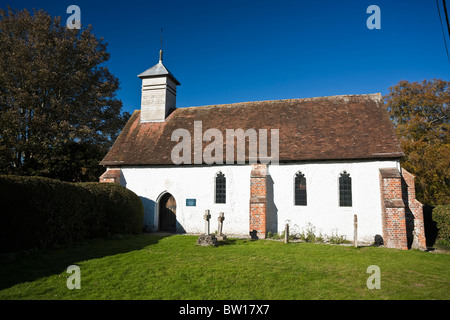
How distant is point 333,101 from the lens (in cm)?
1962

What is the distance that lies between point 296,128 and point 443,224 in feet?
29.9

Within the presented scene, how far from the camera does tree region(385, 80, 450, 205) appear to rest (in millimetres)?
19984

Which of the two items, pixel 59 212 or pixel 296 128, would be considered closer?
pixel 59 212

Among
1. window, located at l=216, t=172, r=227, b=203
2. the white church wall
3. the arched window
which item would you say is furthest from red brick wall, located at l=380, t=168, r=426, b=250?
window, located at l=216, t=172, r=227, b=203

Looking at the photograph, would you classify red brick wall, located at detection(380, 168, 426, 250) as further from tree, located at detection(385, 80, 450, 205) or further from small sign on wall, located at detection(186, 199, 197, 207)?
small sign on wall, located at detection(186, 199, 197, 207)

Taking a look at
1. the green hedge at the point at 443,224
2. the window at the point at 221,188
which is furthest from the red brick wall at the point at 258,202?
the green hedge at the point at 443,224

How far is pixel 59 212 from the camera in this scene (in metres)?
12.1

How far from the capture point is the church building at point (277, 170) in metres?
14.9

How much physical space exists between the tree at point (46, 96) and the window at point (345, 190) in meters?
18.6

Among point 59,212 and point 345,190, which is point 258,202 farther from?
point 59,212

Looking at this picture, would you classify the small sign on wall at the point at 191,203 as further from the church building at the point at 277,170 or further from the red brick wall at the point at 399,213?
the red brick wall at the point at 399,213

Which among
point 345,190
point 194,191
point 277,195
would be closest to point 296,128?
point 277,195

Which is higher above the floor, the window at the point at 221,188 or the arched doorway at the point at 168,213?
the window at the point at 221,188

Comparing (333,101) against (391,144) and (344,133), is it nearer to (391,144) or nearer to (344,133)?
(344,133)
